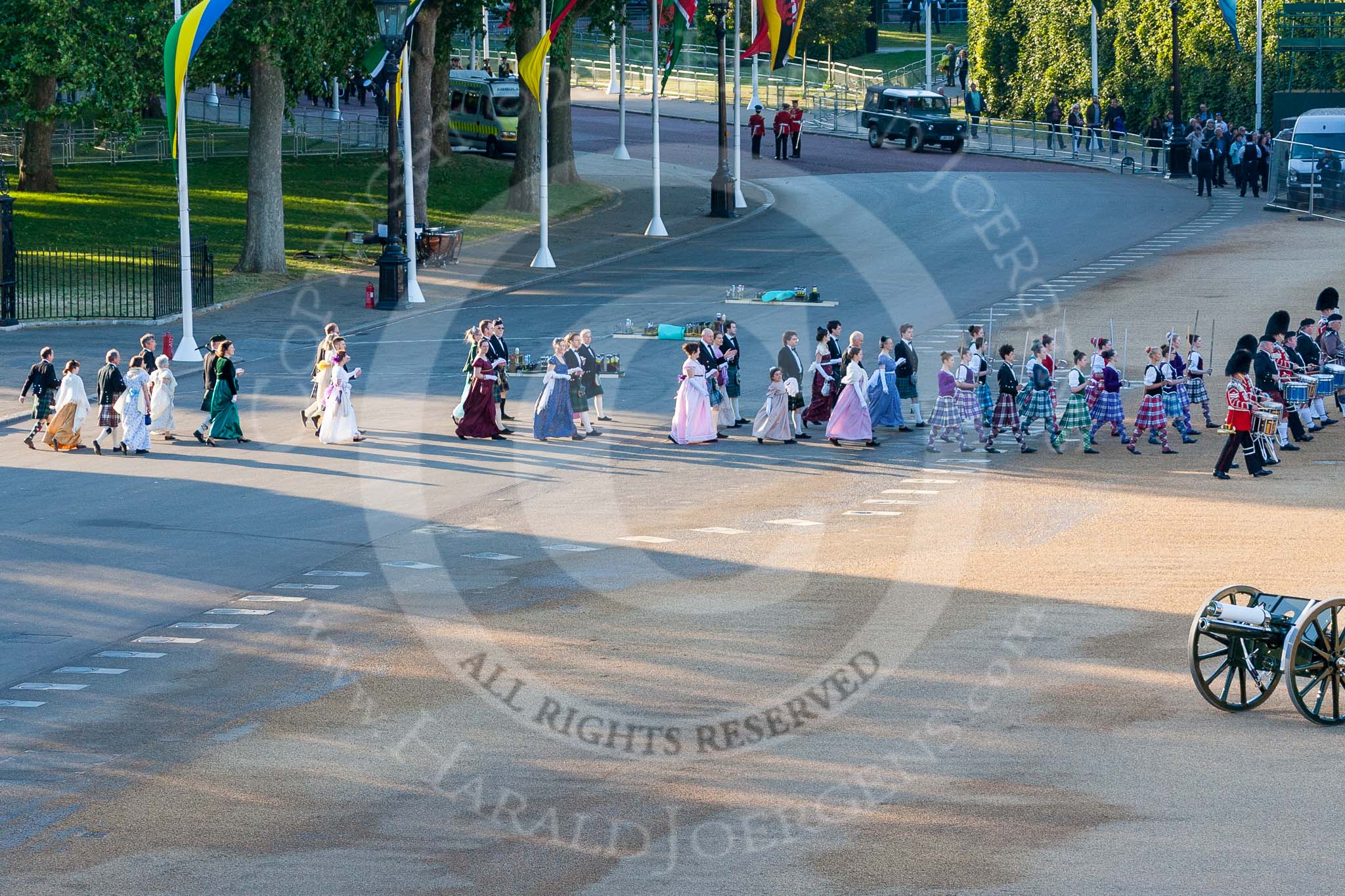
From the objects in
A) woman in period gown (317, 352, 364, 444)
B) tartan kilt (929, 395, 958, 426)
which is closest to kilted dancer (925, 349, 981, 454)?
tartan kilt (929, 395, 958, 426)

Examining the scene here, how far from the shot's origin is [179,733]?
12.5m

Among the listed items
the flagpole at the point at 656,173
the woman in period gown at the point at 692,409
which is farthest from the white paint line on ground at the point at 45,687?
the flagpole at the point at 656,173

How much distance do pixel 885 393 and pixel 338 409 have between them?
8.03 m

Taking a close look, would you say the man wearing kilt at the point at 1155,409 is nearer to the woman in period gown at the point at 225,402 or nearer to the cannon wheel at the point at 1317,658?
the cannon wheel at the point at 1317,658

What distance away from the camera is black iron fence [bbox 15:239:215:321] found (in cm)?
3350

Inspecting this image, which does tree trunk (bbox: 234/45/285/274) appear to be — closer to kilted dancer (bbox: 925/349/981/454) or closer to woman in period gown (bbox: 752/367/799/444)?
woman in period gown (bbox: 752/367/799/444)

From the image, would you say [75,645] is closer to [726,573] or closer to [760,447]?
[726,573]

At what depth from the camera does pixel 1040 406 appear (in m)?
23.6

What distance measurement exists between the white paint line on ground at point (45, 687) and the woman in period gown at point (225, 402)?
10187 mm

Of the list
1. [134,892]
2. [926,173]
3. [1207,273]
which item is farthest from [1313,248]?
[134,892]

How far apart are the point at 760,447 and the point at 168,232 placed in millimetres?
22154

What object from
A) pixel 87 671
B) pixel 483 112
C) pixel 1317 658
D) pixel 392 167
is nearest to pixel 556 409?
pixel 87 671

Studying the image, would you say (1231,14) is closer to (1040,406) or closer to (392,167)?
(392,167)

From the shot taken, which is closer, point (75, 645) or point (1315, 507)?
point (75, 645)
